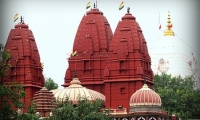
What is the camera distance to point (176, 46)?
124625 mm

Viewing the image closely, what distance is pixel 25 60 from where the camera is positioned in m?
85.9

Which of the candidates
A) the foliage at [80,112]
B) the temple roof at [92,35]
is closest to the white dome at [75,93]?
the temple roof at [92,35]

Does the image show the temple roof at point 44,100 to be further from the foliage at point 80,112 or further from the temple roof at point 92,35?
the foliage at point 80,112

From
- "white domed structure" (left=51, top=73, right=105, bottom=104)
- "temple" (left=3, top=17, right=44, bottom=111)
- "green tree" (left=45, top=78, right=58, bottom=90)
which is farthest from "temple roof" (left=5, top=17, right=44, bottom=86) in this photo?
"green tree" (left=45, top=78, right=58, bottom=90)

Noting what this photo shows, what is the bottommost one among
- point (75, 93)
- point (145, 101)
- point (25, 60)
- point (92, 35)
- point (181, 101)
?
point (145, 101)

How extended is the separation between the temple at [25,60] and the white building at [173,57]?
34878mm

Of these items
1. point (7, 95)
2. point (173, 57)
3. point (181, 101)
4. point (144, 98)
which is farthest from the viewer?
point (173, 57)

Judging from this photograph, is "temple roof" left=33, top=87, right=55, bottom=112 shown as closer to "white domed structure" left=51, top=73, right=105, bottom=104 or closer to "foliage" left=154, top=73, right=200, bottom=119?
"white domed structure" left=51, top=73, right=105, bottom=104

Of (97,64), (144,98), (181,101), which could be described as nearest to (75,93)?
(144,98)

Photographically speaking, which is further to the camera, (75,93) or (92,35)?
(92,35)

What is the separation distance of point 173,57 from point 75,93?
151 feet

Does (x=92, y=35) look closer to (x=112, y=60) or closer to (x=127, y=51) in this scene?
(x=112, y=60)

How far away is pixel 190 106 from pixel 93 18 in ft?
43.5

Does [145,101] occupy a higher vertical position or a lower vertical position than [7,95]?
higher
